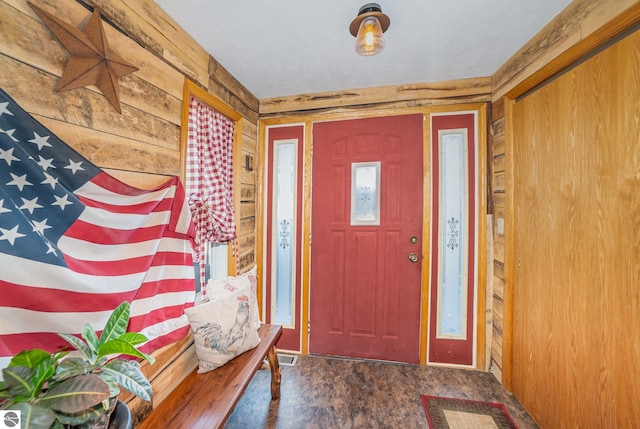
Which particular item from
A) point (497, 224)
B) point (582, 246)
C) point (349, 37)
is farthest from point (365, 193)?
point (582, 246)

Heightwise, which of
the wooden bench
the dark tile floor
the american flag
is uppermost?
the american flag

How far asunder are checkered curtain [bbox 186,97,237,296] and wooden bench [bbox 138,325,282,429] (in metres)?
0.61

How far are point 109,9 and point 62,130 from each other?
0.61 meters

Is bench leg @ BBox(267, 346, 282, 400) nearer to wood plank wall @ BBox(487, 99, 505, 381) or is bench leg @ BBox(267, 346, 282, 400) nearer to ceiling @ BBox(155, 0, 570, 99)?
wood plank wall @ BBox(487, 99, 505, 381)

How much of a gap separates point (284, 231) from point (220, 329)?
47.2 inches

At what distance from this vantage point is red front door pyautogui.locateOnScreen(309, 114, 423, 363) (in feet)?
7.50

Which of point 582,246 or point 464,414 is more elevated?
point 582,246

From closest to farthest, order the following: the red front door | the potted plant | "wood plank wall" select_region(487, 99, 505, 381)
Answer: the potted plant
"wood plank wall" select_region(487, 99, 505, 381)
the red front door

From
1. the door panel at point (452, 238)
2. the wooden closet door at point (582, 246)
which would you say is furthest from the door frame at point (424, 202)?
the wooden closet door at point (582, 246)

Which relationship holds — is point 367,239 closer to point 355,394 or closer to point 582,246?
point 355,394

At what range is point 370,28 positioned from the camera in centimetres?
137

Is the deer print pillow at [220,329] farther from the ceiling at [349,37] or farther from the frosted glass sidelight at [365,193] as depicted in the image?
the ceiling at [349,37]

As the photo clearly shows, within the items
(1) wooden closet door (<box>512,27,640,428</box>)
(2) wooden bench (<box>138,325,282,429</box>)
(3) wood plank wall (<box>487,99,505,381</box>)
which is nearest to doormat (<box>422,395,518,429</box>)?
(1) wooden closet door (<box>512,27,640,428</box>)

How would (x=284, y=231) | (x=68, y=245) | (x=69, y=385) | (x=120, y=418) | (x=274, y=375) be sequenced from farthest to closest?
(x=284, y=231)
(x=274, y=375)
(x=68, y=245)
(x=120, y=418)
(x=69, y=385)
